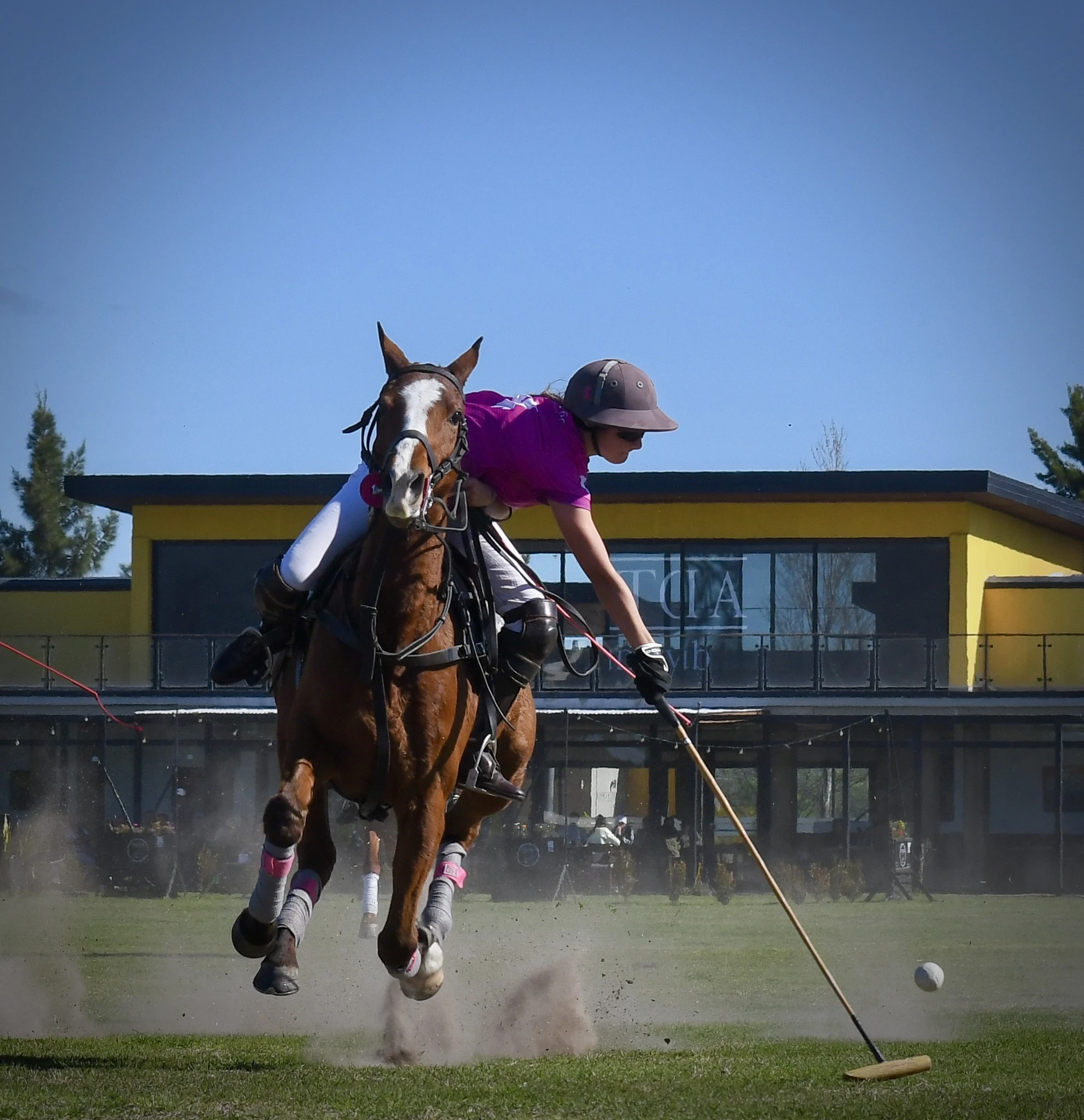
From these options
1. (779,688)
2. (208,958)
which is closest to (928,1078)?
(208,958)

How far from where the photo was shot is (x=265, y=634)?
818cm

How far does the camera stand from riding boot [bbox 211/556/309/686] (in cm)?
791

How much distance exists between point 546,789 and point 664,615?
274 inches

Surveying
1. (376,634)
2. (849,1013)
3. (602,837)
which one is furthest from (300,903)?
(602,837)

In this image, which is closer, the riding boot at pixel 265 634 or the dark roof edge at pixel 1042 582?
the riding boot at pixel 265 634

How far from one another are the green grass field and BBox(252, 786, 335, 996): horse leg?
44 centimetres

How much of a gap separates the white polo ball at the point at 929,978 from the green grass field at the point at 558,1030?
0.16 m

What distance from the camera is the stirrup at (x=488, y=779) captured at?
26.4 feet

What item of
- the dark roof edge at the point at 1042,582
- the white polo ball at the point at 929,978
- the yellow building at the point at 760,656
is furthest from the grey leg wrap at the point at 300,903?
the dark roof edge at the point at 1042,582

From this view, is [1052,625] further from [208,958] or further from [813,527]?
[208,958]

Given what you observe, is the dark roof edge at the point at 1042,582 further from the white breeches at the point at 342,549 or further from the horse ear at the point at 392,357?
the horse ear at the point at 392,357

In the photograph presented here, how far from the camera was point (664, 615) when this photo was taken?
34500 mm

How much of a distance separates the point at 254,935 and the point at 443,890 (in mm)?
1341

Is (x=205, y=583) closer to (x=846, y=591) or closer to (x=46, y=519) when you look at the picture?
(x=846, y=591)
